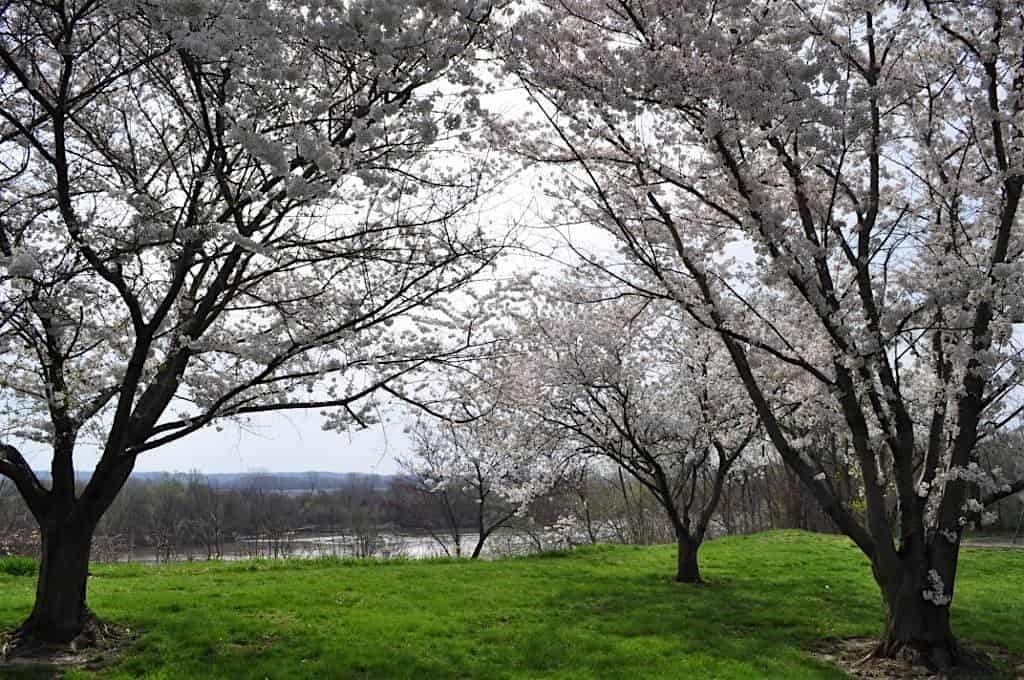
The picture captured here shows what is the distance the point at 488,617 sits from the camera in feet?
27.8

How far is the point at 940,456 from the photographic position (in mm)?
7160

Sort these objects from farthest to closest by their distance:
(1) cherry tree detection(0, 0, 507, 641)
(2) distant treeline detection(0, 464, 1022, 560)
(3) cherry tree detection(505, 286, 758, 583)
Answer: (2) distant treeline detection(0, 464, 1022, 560), (3) cherry tree detection(505, 286, 758, 583), (1) cherry tree detection(0, 0, 507, 641)

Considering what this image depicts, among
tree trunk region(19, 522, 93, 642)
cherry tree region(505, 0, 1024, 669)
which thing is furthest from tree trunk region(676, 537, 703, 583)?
tree trunk region(19, 522, 93, 642)

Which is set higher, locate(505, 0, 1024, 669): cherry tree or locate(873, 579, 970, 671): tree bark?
locate(505, 0, 1024, 669): cherry tree

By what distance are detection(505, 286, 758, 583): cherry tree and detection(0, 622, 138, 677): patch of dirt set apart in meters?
6.94

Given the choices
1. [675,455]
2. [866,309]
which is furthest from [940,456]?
[675,455]

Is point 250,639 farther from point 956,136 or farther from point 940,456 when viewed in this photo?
point 956,136

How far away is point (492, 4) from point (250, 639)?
20.1ft

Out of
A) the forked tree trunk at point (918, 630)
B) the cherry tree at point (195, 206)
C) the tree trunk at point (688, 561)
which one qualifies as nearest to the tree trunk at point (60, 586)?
the cherry tree at point (195, 206)

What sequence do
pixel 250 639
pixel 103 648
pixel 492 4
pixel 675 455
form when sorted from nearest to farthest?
pixel 492 4, pixel 103 648, pixel 250 639, pixel 675 455

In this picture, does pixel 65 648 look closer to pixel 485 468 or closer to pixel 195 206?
pixel 195 206

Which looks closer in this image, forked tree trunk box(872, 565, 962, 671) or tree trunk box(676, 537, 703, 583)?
forked tree trunk box(872, 565, 962, 671)

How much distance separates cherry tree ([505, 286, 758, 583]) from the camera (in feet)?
39.3

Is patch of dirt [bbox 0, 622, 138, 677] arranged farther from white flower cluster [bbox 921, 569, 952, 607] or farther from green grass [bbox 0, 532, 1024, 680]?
white flower cluster [bbox 921, 569, 952, 607]
